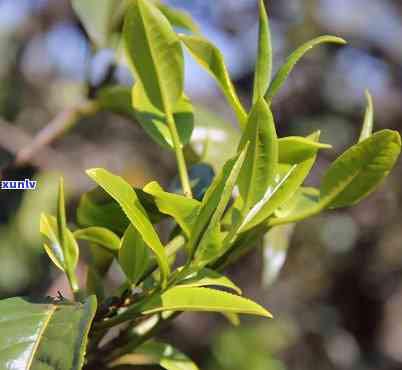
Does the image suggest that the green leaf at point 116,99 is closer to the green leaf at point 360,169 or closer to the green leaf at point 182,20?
the green leaf at point 182,20

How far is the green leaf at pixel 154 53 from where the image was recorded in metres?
0.67

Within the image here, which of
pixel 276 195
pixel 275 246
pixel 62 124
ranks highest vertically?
pixel 276 195

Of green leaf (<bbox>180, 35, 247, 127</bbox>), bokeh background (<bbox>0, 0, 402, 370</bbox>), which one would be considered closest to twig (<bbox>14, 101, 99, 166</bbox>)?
green leaf (<bbox>180, 35, 247, 127</bbox>)

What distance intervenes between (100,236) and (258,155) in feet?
0.48

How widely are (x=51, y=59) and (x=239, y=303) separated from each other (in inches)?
106

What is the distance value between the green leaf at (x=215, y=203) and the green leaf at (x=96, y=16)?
61 centimetres

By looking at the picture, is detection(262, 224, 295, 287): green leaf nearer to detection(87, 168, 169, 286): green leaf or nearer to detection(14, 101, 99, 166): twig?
detection(14, 101, 99, 166): twig

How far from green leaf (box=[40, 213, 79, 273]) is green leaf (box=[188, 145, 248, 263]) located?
96 mm

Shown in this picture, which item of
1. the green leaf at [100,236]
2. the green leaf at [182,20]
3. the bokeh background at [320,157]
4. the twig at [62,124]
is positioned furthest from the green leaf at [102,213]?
the bokeh background at [320,157]

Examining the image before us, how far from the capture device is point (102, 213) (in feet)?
2.19

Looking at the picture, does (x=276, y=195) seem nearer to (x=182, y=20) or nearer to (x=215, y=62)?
(x=215, y=62)

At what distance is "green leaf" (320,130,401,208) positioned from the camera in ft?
2.07

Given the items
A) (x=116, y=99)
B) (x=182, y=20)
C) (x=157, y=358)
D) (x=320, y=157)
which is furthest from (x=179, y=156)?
(x=320, y=157)

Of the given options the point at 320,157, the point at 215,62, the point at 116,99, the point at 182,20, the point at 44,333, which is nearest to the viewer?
the point at 44,333
